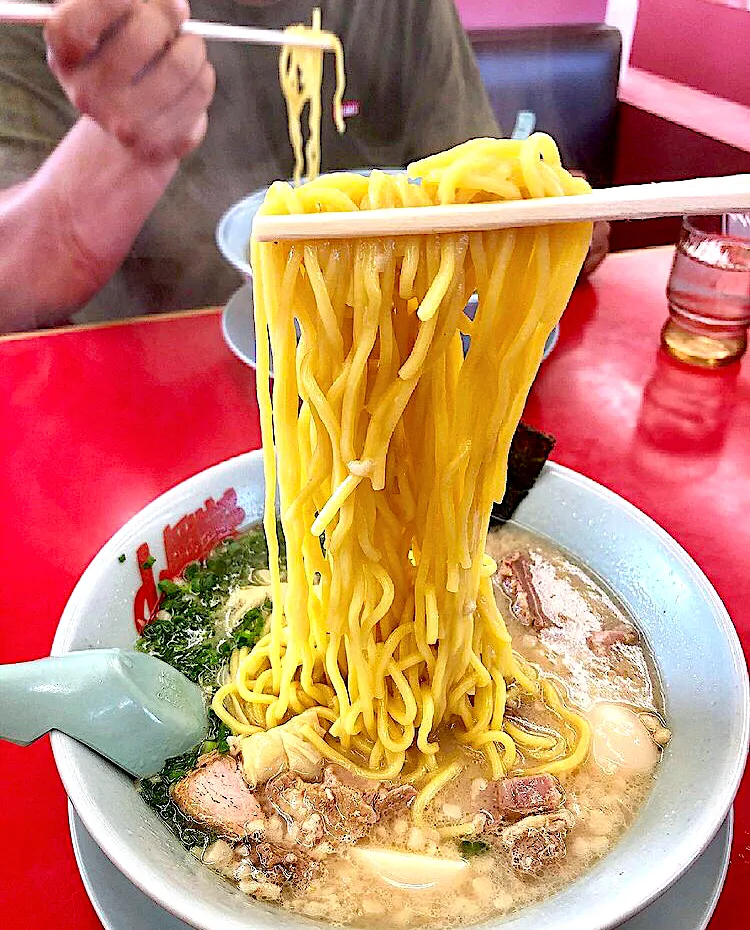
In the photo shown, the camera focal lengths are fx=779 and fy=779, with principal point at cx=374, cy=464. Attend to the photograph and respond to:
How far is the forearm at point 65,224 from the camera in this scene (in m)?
2.46

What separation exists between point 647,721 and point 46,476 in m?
1.24

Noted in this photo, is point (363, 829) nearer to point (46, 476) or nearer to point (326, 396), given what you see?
point (326, 396)

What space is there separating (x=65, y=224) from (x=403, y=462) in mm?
1992

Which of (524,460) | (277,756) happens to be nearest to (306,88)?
(524,460)

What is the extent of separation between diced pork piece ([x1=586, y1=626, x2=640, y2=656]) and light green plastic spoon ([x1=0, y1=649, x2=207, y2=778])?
2.01ft

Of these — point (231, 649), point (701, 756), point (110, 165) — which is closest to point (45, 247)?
point (110, 165)

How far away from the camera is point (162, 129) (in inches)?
100

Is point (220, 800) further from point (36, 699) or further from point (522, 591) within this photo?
point (522, 591)

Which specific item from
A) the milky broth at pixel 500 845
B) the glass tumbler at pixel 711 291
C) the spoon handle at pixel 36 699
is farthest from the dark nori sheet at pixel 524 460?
the glass tumbler at pixel 711 291

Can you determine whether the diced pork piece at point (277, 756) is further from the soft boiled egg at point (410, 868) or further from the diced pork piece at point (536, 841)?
the diced pork piece at point (536, 841)

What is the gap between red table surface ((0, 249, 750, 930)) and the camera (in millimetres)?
1396

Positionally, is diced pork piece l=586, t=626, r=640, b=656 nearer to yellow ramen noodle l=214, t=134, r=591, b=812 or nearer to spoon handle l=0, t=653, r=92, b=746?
yellow ramen noodle l=214, t=134, r=591, b=812

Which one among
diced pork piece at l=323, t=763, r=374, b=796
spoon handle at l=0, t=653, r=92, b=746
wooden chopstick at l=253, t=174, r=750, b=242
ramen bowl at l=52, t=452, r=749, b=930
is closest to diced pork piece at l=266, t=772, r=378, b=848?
diced pork piece at l=323, t=763, r=374, b=796

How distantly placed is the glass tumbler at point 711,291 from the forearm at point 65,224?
1748 millimetres
